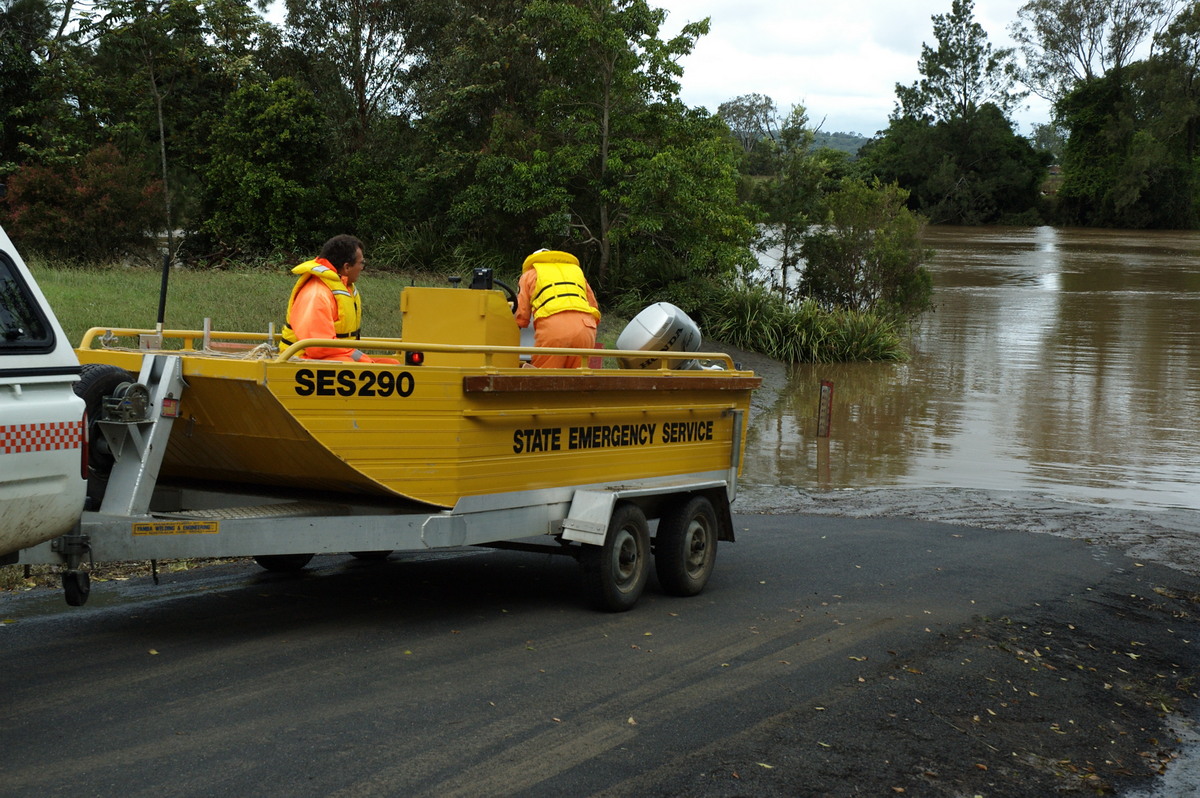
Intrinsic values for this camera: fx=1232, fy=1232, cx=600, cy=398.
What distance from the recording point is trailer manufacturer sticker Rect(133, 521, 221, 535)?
5.56 metres

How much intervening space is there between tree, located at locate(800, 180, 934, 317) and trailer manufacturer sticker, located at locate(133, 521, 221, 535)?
26.5 m

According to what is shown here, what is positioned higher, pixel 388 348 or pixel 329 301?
pixel 329 301

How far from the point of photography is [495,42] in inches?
1077

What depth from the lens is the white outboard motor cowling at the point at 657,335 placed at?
818 centimetres

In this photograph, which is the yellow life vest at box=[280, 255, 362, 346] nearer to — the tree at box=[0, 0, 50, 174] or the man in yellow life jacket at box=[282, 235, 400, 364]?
the man in yellow life jacket at box=[282, 235, 400, 364]

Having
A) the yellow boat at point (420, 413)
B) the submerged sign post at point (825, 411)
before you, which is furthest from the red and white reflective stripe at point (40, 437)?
the submerged sign post at point (825, 411)

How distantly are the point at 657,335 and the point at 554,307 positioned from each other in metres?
0.71

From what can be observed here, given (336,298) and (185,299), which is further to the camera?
(185,299)

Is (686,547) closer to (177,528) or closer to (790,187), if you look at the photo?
(177,528)

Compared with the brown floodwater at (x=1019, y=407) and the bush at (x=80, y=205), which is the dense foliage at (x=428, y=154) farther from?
the brown floodwater at (x=1019, y=407)

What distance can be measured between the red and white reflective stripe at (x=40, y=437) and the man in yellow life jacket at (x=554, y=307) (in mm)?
3418

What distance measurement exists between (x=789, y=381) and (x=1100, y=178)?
76297 mm

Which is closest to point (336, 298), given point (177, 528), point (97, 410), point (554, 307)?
point (554, 307)

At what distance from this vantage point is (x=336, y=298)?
7062 mm
